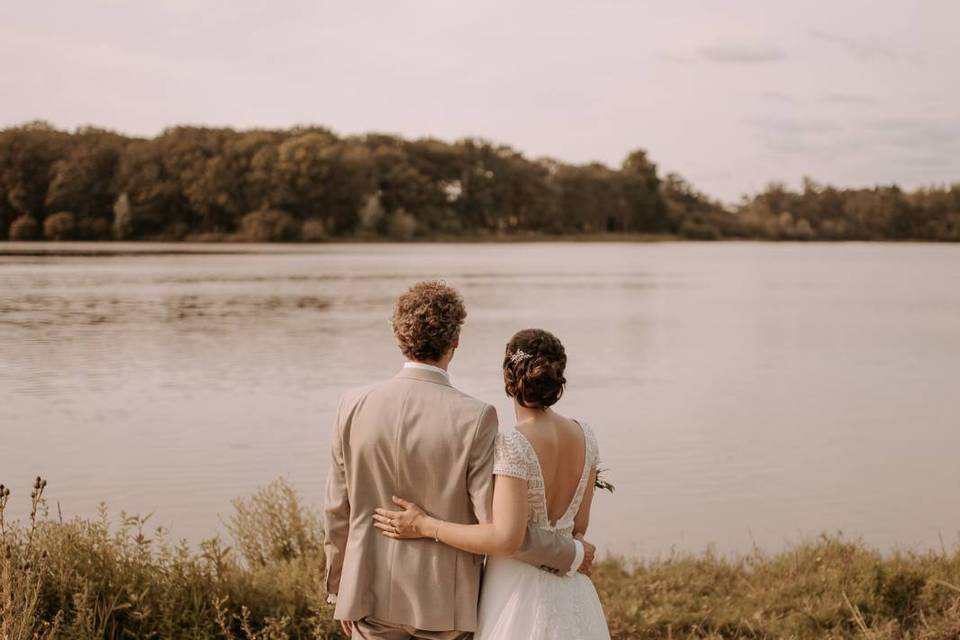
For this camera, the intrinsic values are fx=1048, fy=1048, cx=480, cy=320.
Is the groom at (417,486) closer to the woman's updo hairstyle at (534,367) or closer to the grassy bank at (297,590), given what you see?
the woman's updo hairstyle at (534,367)

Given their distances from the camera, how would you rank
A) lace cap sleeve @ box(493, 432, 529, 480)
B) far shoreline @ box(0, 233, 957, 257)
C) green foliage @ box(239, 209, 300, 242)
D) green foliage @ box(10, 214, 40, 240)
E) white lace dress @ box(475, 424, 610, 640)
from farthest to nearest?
1. green foliage @ box(10, 214, 40, 240)
2. green foliage @ box(239, 209, 300, 242)
3. far shoreline @ box(0, 233, 957, 257)
4. white lace dress @ box(475, 424, 610, 640)
5. lace cap sleeve @ box(493, 432, 529, 480)

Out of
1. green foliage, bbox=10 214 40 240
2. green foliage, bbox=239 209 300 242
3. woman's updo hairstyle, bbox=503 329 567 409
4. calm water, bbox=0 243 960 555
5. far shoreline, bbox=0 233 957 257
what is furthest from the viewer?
green foliage, bbox=10 214 40 240

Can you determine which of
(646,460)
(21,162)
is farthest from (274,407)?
(21,162)

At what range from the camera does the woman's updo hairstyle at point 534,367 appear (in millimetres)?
3453

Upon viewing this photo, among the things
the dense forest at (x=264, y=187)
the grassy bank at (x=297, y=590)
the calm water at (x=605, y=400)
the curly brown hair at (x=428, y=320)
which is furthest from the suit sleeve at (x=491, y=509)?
the dense forest at (x=264, y=187)

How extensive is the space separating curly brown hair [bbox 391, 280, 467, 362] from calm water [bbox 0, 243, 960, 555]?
18.0 feet

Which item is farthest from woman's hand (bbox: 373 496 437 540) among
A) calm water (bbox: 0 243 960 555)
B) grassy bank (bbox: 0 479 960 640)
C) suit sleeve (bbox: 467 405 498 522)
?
calm water (bbox: 0 243 960 555)

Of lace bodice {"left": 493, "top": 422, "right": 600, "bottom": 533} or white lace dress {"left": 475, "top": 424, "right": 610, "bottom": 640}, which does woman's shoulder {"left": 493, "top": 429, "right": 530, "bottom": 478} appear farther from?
white lace dress {"left": 475, "top": 424, "right": 610, "bottom": 640}

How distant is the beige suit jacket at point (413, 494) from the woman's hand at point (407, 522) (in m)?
0.04

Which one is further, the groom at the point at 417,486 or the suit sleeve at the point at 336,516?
the suit sleeve at the point at 336,516

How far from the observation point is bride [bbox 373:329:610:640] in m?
3.37

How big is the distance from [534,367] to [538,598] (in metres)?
0.82

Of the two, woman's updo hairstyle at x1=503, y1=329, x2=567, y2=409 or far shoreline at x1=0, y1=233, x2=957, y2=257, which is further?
far shoreline at x1=0, y1=233, x2=957, y2=257

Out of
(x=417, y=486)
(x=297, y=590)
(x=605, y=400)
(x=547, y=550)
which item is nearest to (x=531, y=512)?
(x=547, y=550)
